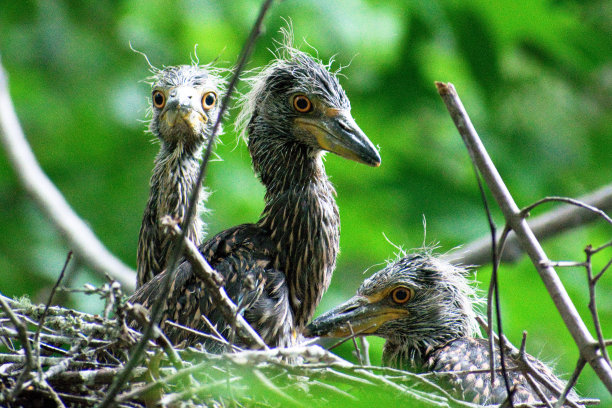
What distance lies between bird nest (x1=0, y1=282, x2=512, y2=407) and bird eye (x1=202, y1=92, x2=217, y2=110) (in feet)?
6.30

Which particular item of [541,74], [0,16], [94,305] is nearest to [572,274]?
[541,74]

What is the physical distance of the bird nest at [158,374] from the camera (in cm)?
205

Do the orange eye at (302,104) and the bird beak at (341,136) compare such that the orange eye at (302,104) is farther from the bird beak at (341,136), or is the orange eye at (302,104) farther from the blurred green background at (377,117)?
the blurred green background at (377,117)

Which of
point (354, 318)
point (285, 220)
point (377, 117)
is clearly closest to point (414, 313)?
point (354, 318)

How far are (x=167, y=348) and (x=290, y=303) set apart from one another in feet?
4.31

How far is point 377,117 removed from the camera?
6887mm

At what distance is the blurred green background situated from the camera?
19.8ft

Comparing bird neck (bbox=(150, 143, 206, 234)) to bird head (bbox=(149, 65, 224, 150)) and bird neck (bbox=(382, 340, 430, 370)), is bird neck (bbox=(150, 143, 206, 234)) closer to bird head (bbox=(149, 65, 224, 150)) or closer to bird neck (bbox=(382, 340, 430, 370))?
bird head (bbox=(149, 65, 224, 150))

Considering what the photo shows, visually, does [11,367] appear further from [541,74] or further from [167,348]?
[541,74]

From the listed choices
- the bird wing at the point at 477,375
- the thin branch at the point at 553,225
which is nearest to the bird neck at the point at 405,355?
the bird wing at the point at 477,375

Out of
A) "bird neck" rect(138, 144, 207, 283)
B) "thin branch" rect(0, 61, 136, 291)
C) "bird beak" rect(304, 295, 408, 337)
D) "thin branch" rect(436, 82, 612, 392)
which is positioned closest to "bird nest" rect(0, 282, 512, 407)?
"thin branch" rect(436, 82, 612, 392)

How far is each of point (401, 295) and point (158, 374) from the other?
5.89 feet

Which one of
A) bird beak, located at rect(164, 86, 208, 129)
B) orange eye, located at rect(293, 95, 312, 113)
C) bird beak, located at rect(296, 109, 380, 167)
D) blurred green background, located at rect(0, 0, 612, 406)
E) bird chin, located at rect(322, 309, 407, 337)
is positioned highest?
blurred green background, located at rect(0, 0, 612, 406)

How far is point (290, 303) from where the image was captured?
3.43 meters
